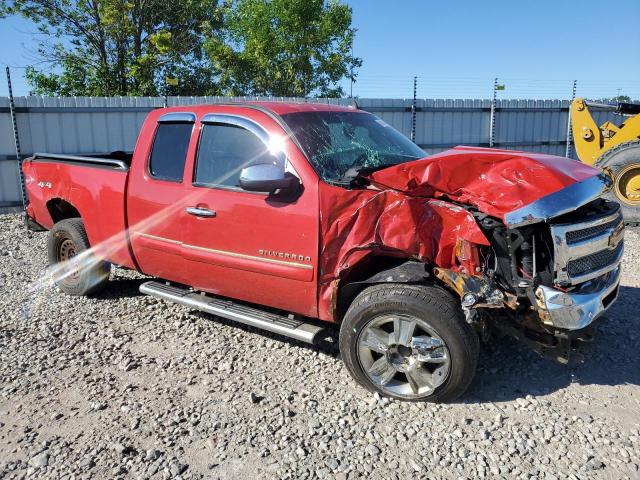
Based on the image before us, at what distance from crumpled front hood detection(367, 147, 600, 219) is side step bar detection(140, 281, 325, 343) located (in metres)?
1.12

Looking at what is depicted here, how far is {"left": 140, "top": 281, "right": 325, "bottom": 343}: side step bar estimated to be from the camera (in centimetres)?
369

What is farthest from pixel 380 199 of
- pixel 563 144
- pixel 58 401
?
pixel 563 144

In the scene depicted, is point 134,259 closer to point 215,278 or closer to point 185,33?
point 215,278

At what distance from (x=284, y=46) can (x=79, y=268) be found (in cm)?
2171

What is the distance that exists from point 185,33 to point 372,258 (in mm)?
22818

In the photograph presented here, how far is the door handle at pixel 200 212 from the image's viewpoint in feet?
13.4

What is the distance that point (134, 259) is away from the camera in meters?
4.95

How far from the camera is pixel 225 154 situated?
13.7 ft

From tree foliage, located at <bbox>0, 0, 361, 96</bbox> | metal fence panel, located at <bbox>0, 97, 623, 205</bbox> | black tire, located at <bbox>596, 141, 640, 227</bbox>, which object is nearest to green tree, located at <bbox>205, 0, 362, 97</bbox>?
tree foliage, located at <bbox>0, 0, 361, 96</bbox>

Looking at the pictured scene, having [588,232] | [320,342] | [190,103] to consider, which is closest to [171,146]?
[320,342]

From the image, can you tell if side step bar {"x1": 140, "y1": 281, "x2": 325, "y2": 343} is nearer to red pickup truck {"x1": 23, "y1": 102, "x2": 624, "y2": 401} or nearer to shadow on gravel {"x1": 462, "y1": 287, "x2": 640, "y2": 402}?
red pickup truck {"x1": 23, "y1": 102, "x2": 624, "y2": 401}

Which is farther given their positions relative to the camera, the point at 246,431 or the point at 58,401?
the point at 58,401

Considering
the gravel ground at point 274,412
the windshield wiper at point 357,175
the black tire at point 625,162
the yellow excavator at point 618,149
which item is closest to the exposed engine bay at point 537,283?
the gravel ground at point 274,412

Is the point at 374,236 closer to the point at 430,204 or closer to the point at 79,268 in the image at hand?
the point at 430,204
